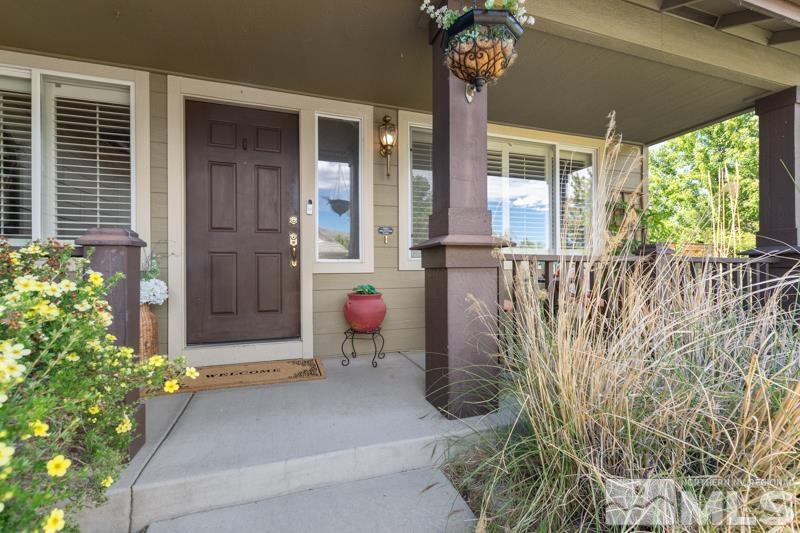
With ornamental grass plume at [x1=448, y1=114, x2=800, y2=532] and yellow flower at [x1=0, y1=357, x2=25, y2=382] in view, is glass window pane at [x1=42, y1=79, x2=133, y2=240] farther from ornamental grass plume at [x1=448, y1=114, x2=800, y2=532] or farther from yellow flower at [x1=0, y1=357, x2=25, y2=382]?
ornamental grass plume at [x1=448, y1=114, x2=800, y2=532]

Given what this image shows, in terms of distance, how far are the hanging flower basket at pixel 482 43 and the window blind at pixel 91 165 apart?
262 cm

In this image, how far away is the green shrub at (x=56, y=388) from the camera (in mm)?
760

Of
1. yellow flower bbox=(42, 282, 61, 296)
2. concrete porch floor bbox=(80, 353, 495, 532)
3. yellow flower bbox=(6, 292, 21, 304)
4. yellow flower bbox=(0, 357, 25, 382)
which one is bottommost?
concrete porch floor bbox=(80, 353, 495, 532)

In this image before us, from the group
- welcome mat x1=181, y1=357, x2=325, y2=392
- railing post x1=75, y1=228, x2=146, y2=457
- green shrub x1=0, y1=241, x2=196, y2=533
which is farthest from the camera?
welcome mat x1=181, y1=357, x2=325, y2=392

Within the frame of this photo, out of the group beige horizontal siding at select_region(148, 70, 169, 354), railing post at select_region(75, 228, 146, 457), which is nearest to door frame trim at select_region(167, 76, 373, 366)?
beige horizontal siding at select_region(148, 70, 169, 354)

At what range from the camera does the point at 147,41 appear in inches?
93.7

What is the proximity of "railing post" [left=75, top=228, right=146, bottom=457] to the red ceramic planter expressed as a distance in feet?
5.03

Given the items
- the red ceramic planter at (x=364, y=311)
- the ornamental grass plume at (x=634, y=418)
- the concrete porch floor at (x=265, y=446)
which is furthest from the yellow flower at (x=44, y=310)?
the red ceramic planter at (x=364, y=311)

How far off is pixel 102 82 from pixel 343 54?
72.9 inches

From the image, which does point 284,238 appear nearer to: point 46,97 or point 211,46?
point 211,46

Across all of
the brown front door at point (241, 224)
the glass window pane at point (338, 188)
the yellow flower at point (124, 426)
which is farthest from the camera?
the glass window pane at point (338, 188)

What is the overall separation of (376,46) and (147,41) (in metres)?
1.56

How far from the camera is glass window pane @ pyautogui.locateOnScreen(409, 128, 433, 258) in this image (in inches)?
138

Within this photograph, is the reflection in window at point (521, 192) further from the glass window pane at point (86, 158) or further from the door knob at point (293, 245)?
the glass window pane at point (86, 158)
